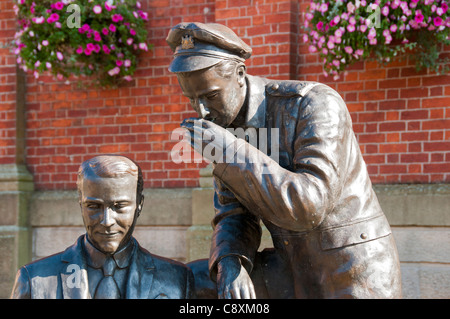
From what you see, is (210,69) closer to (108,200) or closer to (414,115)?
(108,200)

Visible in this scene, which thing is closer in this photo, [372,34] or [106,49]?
[372,34]

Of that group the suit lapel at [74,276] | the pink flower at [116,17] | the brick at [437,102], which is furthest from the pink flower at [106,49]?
the suit lapel at [74,276]

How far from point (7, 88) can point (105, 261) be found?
15.5ft

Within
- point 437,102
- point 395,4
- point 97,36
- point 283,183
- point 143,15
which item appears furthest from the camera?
point 143,15

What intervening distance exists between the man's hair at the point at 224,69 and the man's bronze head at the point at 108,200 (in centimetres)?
45

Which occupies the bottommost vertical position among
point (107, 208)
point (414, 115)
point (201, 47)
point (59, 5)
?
point (107, 208)

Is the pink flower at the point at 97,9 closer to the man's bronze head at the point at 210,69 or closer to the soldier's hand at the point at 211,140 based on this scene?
the man's bronze head at the point at 210,69

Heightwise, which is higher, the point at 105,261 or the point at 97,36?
the point at 97,36

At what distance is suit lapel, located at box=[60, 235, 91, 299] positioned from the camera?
2424 millimetres

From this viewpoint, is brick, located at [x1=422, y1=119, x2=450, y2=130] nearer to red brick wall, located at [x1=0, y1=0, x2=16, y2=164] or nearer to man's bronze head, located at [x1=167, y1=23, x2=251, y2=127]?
man's bronze head, located at [x1=167, y1=23, x2=251, y2=127]

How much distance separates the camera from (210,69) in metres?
2.55

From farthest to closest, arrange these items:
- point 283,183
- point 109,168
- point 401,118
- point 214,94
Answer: point 401,118
point 214,94
point 109,168
point 283,183

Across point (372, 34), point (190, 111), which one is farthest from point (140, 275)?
point (190, 111)

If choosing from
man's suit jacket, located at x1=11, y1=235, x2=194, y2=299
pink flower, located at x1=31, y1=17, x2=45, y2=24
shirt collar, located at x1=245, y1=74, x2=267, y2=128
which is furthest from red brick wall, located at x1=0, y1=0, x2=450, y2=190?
man's suit jacket, located at x1=11, y1=235, x2=194, y2=299
